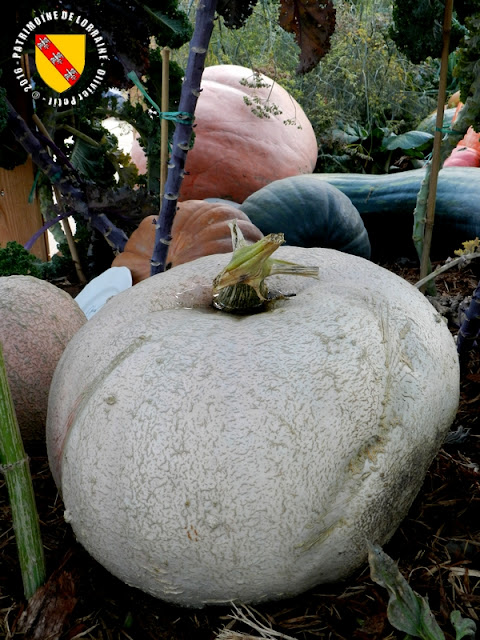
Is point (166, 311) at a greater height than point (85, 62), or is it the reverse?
point (85, 62)

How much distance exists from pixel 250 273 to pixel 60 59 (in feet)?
7.75

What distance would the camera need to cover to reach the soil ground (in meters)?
1.29

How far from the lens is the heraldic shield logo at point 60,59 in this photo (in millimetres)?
3148

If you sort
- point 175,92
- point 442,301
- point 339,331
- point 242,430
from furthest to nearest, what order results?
point 175,92, point 442,301, point 339,331, point 242,430

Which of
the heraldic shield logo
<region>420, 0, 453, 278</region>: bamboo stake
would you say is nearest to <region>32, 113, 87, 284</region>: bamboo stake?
the heraldic shield logo

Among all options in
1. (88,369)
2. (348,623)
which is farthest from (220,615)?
(88,369)

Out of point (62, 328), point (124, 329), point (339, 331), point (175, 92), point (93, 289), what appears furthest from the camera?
point (175, 92)

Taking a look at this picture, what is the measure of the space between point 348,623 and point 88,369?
0.73 metres

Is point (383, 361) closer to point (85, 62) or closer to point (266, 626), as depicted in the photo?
point (266, 626)

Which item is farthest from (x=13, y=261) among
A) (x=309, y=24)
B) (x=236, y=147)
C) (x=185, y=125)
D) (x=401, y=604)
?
(x=236, y=147)

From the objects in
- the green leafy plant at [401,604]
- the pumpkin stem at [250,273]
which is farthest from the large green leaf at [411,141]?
the green leafy plant at [401,604]

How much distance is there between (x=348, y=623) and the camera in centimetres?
129

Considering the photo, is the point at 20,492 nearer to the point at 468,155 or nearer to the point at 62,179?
the point at 62,179

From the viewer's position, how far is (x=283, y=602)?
1354 millimetres
